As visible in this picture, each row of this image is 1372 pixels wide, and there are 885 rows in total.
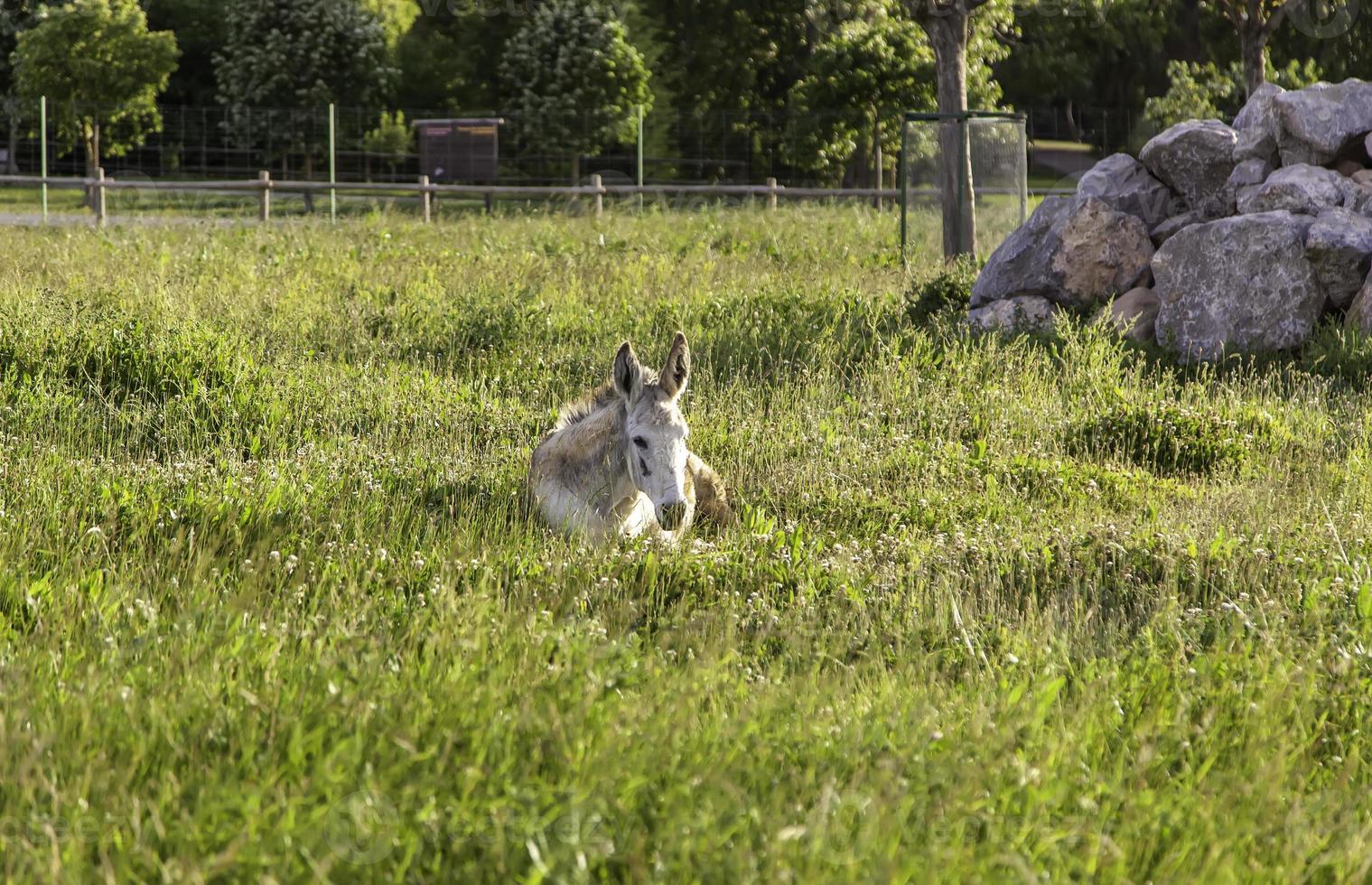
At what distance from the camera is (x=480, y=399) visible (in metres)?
9.18

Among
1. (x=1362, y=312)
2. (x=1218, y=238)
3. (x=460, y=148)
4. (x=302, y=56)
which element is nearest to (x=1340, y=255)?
(x=1362, y=312)

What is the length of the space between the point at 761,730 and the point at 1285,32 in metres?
58.1

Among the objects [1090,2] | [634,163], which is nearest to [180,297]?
[634,163]

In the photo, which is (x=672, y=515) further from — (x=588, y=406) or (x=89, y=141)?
(x=89, y=141)

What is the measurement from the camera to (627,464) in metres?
6.54

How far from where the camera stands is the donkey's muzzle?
606 cm

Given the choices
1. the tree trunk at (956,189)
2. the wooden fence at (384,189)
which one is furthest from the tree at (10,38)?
the tree trunk at (956,189)

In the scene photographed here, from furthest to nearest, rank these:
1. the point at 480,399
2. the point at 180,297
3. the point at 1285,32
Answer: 1. the point at 1285,32
2. the point at 180,297
3. the point at 480,399

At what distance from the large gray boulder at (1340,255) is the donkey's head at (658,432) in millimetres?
6557

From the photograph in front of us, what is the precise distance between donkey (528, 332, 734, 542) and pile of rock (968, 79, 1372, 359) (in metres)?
5.39

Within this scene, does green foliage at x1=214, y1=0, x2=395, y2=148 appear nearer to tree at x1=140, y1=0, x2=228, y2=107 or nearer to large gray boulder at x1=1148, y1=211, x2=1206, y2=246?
tree at x1=140, y1=0, x2=228, y2=107

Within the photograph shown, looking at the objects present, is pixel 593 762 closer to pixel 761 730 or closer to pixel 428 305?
pixel 761 730

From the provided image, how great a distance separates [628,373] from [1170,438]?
3747mm

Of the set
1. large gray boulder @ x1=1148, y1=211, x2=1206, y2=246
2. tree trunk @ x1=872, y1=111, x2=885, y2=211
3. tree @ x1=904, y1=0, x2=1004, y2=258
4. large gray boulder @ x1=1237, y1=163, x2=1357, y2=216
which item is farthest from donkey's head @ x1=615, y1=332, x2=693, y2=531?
tree trunk @ x1=872, y1=111, x2=885, y2=211
